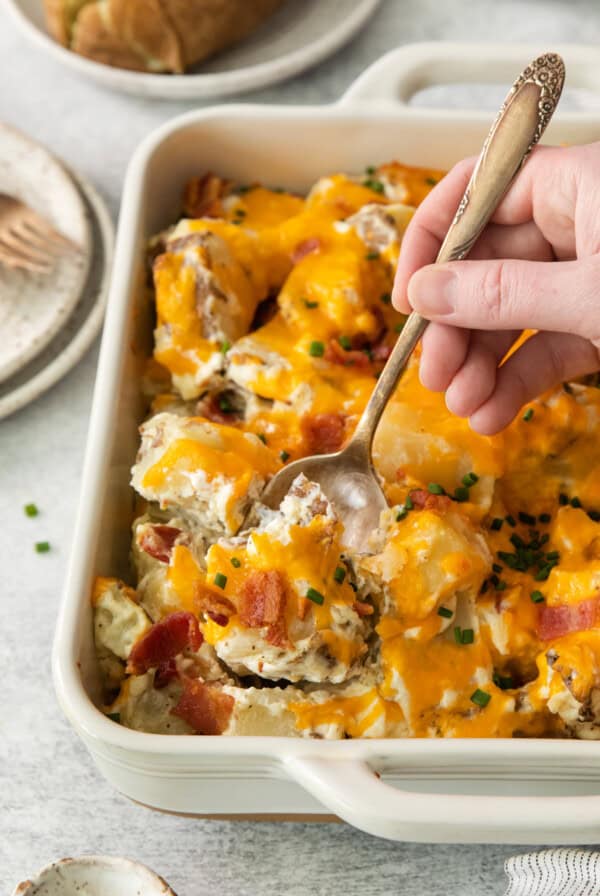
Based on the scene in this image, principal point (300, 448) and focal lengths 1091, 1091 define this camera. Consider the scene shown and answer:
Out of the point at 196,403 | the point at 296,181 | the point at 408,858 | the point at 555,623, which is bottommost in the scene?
the point at 408,858

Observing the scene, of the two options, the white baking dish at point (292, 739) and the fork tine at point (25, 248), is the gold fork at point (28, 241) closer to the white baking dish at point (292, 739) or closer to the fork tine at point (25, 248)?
the fork tine at point (25, 248)

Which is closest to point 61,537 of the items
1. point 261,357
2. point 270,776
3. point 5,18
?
point 261,357

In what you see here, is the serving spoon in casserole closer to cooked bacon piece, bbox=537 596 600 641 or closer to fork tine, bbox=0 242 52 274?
cooked bacon piece, bbox=537 596 600 641

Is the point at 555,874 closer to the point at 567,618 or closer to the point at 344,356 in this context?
the point at 567,618

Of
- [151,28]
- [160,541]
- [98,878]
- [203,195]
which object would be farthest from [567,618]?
[151,28]

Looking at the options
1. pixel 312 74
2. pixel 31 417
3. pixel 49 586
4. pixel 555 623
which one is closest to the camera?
pixel 555 623

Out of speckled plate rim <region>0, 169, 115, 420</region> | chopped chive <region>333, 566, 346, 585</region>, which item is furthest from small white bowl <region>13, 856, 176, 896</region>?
speckled plate rim <region>0, 169, 115, 420</region>

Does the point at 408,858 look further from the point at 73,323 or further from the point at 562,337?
the point at 73,323

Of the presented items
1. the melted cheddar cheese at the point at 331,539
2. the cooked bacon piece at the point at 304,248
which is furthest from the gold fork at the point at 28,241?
the cooked bacon piece at the point at 304,248
